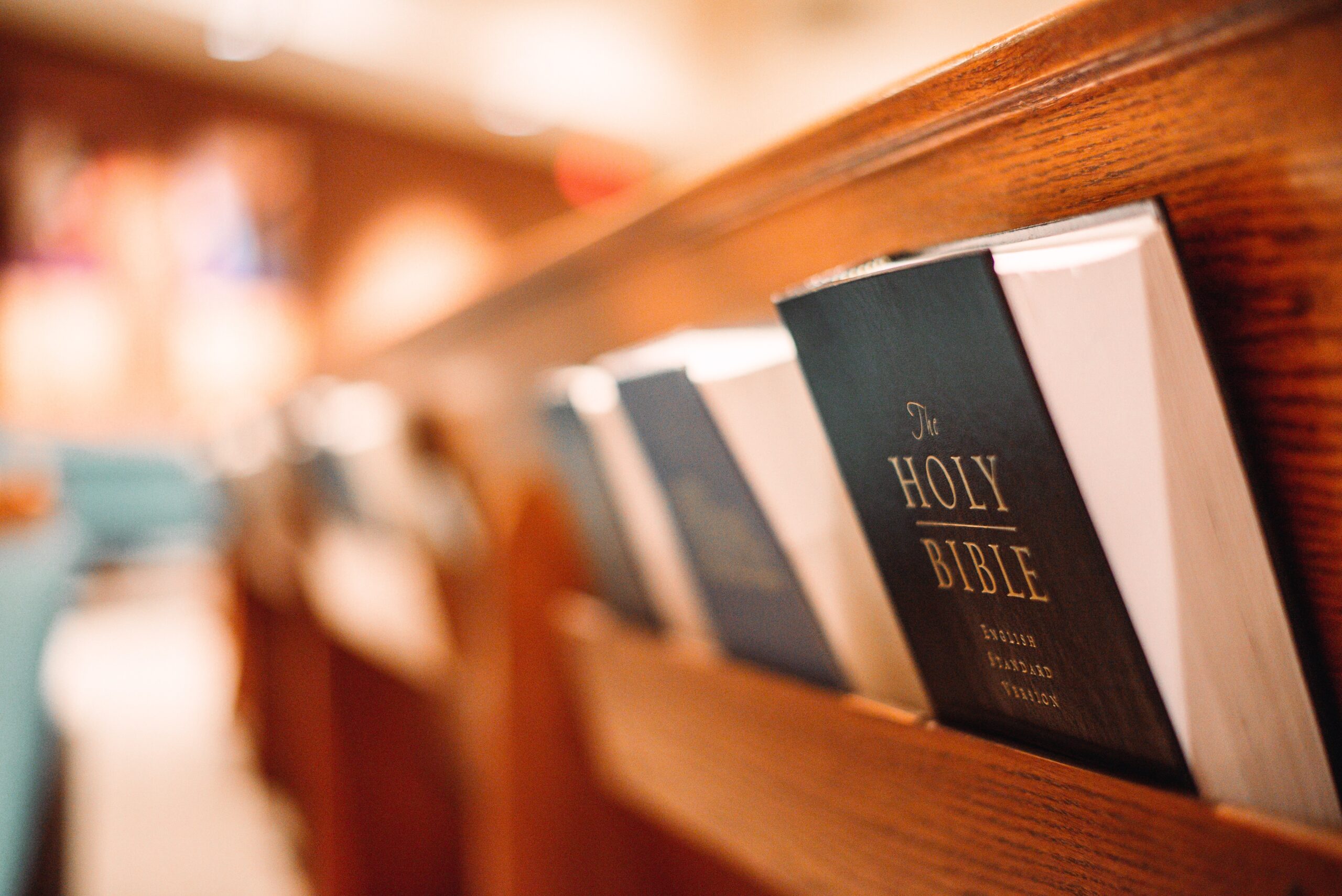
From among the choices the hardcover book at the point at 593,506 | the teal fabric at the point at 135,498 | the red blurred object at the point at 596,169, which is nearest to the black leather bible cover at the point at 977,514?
the hardcover book at the point at 593,506

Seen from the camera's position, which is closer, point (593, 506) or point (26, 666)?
point (26, 666)

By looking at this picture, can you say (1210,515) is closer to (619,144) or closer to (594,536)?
(594,536)

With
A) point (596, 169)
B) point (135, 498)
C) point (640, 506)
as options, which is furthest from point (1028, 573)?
point (596, 169)

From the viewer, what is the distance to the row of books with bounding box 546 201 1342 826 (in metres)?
0.31

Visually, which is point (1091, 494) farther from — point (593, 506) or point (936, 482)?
point (593, 506)

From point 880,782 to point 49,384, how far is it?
5.86 meters

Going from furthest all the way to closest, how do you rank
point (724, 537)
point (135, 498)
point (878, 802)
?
point (135, 498), point (724, 537), point (878, 802)

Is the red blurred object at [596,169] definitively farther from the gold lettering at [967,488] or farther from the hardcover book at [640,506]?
the gold lettering at [967,488]

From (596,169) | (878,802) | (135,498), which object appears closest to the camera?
(878,802)

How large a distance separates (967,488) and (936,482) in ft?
0.05

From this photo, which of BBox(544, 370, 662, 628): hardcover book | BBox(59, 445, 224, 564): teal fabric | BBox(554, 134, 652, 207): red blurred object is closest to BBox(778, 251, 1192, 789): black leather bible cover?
BBox(544, 370, 662, 628): hardcover book

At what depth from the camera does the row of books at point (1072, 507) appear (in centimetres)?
31

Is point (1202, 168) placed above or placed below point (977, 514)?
above

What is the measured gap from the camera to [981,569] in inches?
14.8
